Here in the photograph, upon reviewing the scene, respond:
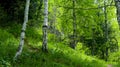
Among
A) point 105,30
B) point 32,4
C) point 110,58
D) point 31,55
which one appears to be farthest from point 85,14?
point 31,55

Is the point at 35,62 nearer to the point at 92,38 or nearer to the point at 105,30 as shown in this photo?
the point at 92,38

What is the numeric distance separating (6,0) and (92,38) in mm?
16628

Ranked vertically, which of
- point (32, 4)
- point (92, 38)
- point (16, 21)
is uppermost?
point (32, 4)

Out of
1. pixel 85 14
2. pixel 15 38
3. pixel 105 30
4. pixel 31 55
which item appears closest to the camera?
pixel 31 55

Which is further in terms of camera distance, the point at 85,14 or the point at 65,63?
the point at 85,14

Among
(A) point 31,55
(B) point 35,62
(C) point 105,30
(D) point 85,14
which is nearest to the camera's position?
(B) point 35,62

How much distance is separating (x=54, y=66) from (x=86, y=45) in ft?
78.1

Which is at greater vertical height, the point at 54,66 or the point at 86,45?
the point at 54,66

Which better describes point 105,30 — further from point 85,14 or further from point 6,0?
point 6,0

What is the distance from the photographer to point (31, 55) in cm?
1415

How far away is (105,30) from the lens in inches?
1414

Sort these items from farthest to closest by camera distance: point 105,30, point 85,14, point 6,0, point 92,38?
point 105,30 → point 92,38 → point 85,14 → point 6,0

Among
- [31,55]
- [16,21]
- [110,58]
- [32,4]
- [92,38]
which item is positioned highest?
[32,4]

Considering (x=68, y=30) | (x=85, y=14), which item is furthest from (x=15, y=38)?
(x=68, y=30)
